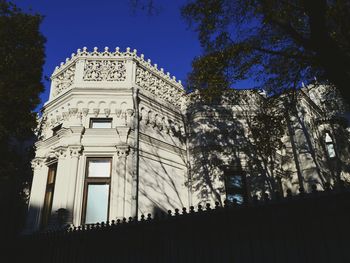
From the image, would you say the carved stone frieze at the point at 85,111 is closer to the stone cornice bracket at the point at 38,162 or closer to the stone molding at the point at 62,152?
the stone molding at the point at 62,152

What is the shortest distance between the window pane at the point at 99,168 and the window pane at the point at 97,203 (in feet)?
1.55

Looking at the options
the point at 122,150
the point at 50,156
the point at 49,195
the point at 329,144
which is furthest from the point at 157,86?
the point at 329,144

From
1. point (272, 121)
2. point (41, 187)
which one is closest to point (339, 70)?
point (272, 121)

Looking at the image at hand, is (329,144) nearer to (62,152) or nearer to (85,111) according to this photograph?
(85,111)

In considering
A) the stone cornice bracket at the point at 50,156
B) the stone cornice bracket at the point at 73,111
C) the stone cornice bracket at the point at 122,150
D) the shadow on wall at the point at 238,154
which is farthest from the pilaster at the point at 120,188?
the shadow on wall at the point at 238,154

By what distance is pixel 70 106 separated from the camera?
43.0 feet

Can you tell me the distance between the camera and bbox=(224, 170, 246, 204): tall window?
13.9 metres

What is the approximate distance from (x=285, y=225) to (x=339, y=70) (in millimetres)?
4076

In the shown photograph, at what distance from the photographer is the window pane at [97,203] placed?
11156mm

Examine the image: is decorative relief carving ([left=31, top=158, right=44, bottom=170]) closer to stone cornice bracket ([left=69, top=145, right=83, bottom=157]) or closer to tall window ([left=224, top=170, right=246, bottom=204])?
stone cornice bracket ([left=69, top=145, right=83, bottom=157])

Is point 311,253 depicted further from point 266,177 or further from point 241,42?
point 266,177

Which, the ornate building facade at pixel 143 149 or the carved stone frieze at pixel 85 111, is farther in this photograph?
the carved stone frieze at pixel 85 111

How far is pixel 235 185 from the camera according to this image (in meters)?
14.1

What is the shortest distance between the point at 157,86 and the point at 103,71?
2.98 m
